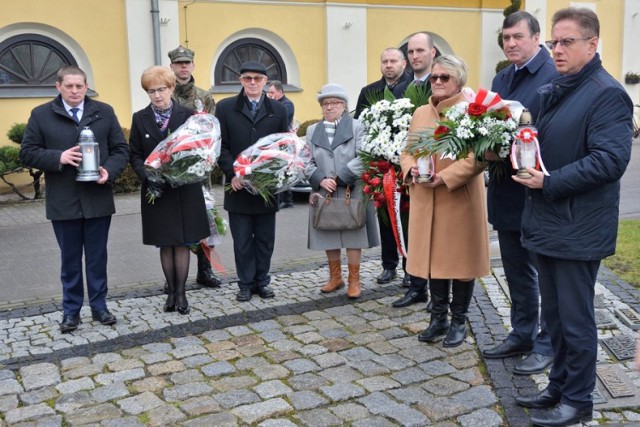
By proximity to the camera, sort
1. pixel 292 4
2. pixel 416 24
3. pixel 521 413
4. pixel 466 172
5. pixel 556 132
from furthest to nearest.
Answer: pixel 416 24 → pixel 292 4 → pixel 466 172 → pixel 521 413 → pixel 556 132

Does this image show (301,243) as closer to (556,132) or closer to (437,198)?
(437,198)

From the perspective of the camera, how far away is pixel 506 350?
5090 mm

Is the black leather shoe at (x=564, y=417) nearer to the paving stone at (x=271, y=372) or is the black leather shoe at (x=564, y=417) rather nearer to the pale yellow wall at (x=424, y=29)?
the paving stone at (x=271, y=372)

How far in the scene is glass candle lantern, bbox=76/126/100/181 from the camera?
5.60 meters

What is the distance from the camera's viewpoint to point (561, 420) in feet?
13.2

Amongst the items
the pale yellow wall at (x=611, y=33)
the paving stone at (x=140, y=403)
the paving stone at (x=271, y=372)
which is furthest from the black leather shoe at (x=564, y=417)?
the pale yellow wall at (x=611, y=33)

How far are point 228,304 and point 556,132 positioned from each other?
360 cm

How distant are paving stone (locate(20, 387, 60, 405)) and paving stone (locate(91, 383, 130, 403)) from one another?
0.82 ft

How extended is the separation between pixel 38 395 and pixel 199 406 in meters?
1.08

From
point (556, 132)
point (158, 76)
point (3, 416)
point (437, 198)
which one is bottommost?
point (3, 416)

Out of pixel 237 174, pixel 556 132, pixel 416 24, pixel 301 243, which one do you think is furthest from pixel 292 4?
pixel 556 132

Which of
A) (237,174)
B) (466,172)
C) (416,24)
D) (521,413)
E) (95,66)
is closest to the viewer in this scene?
(521,413)

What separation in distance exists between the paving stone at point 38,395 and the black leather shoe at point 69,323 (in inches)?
44.8

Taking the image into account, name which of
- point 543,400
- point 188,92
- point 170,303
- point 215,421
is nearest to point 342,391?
point 215,421
